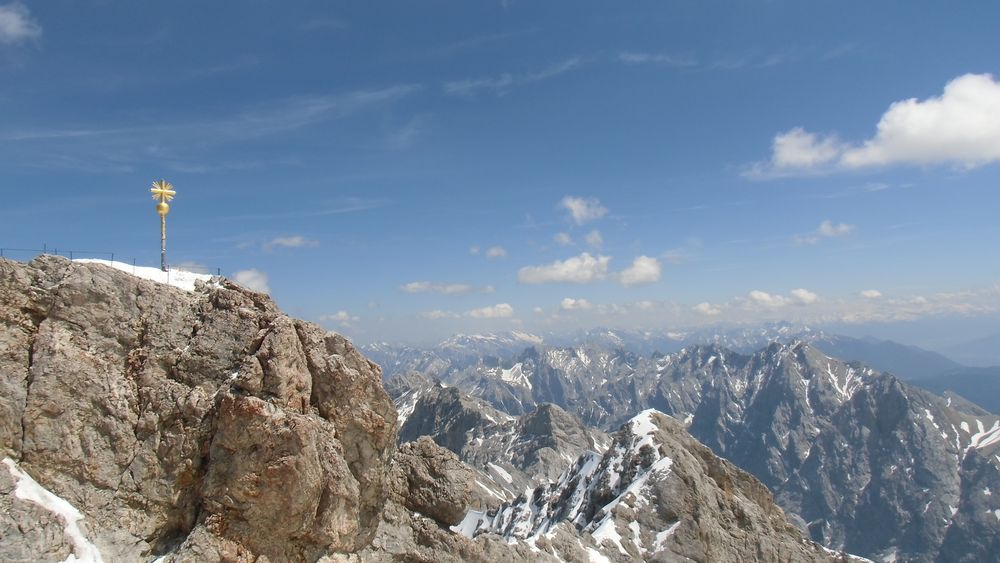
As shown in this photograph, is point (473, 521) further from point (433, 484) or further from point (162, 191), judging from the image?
point (162, 191)

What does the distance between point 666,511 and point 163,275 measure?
5990 cm

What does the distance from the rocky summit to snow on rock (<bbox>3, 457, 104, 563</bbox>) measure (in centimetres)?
6

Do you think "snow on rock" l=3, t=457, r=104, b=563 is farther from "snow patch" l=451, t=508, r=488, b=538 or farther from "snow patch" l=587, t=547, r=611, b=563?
"snow patch" l=451, t=508, r=488, b=538

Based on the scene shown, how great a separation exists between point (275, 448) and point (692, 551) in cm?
5364

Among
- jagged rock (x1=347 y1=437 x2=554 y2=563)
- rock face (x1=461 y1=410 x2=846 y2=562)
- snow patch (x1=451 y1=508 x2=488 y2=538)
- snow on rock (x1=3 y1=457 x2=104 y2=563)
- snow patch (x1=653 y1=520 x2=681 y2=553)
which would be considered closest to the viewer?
snow on rock (x1=3 y1=457 x2=104 y2=563)

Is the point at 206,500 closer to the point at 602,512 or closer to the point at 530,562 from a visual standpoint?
the point at 530,562

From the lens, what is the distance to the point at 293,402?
29875 mm

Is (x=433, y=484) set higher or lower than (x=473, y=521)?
higher

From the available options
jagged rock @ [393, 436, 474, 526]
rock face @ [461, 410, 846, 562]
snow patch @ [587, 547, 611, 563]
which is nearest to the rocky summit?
jagged rock @ [393, 436, 474, 526]

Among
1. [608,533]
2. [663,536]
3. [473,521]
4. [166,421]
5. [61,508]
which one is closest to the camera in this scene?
[61,508]

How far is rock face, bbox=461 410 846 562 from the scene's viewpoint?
63.6 meters

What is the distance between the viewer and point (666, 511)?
6831 cm

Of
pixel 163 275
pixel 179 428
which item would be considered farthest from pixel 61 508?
pixel 163 275

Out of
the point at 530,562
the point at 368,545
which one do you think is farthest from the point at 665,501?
the point at 368,545
